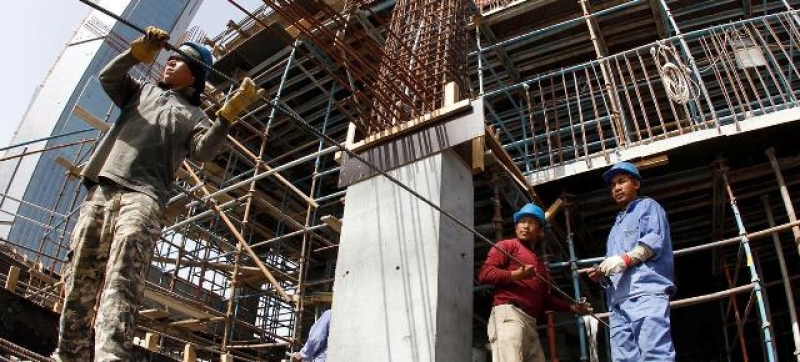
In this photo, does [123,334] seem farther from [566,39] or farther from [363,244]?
[566,39]

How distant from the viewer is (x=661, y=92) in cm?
952

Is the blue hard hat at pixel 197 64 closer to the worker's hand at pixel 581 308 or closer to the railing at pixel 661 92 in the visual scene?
the worker's hand at pixel 581 308

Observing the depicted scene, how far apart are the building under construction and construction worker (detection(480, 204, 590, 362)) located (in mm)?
218

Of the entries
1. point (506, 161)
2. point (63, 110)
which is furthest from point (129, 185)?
point (63, 110)

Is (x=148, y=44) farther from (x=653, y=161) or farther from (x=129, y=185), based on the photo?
(x=653, y=161)

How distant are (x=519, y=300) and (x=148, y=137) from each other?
2.74m

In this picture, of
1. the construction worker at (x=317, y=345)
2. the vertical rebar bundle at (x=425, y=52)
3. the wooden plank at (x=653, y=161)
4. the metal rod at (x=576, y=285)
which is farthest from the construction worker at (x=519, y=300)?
the construction worker at (x=317, y=345)

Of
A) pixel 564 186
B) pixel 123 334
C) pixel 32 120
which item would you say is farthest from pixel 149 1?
pixel 123 334

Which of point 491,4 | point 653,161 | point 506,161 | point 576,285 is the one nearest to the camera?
point 576,285

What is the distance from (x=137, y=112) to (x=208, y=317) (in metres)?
5.72

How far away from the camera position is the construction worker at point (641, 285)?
3803 mm

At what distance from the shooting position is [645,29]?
9227mm

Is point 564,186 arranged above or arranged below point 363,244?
above

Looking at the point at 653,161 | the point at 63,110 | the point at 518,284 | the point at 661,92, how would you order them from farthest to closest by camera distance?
the point at 63,110
the point at 661,92
the point at 653,161
the point at 518,284
